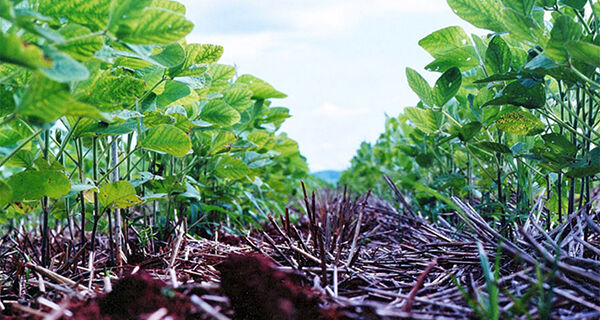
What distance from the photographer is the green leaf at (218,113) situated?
1474 mm

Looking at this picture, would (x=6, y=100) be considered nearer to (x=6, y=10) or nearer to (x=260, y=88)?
(x=6, y=10)

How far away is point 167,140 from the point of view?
1.11 metres

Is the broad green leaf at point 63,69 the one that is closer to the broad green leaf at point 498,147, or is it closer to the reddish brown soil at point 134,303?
the reddish brown soil at point 134,303

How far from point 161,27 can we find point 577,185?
1653mm

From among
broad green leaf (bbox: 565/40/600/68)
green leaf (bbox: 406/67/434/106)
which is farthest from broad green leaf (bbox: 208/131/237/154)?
broad green leaf (bbox: 565/40/600/68)

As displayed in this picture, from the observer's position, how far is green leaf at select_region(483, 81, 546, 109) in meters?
1.05

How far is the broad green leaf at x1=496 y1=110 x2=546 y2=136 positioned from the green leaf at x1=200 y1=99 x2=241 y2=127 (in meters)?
0.75

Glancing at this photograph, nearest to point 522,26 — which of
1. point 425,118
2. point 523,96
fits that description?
point 523,96

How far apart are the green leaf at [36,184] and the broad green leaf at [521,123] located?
997 mm

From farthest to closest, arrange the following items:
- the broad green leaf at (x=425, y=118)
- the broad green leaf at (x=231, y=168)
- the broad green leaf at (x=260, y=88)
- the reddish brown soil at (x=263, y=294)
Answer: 1. the broad green leaf at (x=260, y=88)
2. the broad green leaf at (x=231, y=168)
3. the broad green leaf at (x=425, y=118)
4. the reddish brown soil at (x=263, y=294)

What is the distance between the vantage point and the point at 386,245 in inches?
69.4

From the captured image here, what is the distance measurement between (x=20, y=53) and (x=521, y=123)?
1.07 meters

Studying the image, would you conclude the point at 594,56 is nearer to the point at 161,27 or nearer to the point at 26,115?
the point at 161,27

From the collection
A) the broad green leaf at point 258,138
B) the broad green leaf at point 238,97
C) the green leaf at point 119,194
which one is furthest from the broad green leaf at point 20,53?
the broad green leaf at point 258,138
